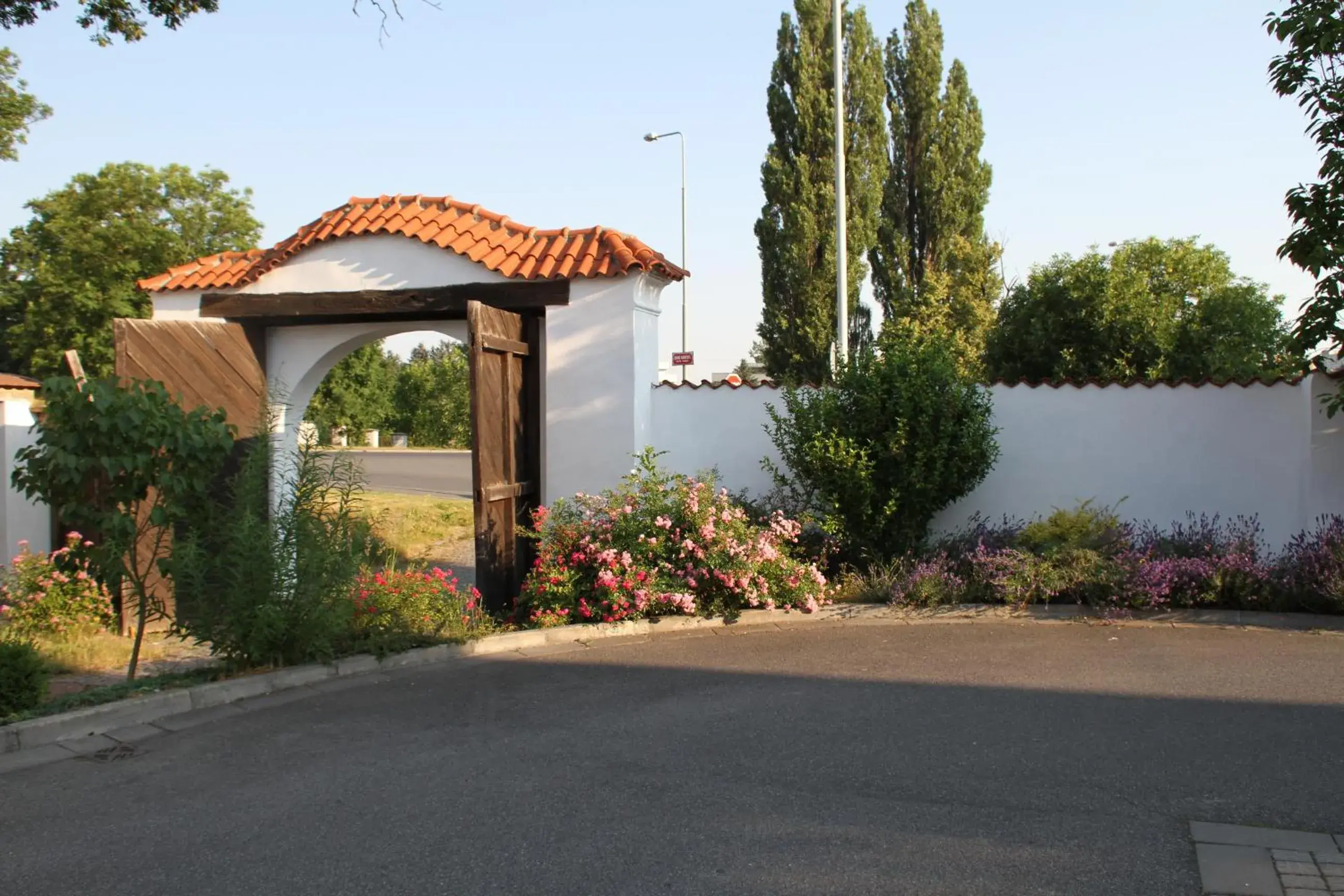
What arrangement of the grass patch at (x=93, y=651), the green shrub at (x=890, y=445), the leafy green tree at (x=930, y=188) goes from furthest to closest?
1. the leafy green tree at (x=930, y=188)
2. the green shrub at (x=890, y=445)
3. the grass patch at (x=93, y=651)

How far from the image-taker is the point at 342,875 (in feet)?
13.8

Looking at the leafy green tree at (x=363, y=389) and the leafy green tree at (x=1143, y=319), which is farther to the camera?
the leafy green tree at (x=363, y=389)

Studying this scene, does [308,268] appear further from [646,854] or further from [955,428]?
[646,854]

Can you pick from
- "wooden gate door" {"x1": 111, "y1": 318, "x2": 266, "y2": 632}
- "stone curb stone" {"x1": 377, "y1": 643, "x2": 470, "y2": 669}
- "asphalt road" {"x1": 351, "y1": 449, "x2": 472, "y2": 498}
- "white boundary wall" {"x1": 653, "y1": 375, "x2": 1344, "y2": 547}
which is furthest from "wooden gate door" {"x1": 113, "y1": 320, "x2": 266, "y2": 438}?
"asphalt road" {"x1": 351, "y1": 449, "x2": 472, "y2": 498}

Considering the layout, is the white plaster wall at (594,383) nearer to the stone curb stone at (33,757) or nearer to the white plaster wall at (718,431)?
the white plaster wall at (718,431)

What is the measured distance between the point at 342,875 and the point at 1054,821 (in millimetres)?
2902

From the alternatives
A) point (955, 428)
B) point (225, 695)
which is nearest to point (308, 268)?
point (225, 695)

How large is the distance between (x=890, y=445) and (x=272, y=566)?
543cm

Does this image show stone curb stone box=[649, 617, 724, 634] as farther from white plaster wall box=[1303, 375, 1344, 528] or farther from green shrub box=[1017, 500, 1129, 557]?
white plaster wall box=[1303, 375, 1344, 528]

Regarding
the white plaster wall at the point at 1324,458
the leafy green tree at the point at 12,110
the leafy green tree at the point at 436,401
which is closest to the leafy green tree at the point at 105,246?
the leafy green tree at the point at 12,110

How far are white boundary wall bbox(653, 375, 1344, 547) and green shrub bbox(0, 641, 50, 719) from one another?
6.12 m

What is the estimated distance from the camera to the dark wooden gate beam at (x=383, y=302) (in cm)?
1079

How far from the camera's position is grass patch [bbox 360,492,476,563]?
1590cm

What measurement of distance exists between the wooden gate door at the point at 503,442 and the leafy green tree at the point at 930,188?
17.0m
